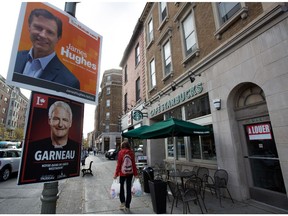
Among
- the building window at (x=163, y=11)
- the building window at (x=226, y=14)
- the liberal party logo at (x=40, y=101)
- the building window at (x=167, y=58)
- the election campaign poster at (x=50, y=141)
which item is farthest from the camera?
the building window at (x=163, y=11)

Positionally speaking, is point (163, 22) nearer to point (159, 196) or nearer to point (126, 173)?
point (126, 173)

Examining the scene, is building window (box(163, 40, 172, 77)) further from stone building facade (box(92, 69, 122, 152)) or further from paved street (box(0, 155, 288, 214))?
stone building facade (box(92, 69, 122, 152))

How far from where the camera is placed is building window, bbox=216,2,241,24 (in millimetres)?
6539

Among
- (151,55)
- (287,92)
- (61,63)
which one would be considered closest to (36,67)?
(61,63)

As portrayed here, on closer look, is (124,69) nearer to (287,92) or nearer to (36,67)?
(287,92)

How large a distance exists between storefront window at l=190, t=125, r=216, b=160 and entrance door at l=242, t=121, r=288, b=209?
1591 millimetres

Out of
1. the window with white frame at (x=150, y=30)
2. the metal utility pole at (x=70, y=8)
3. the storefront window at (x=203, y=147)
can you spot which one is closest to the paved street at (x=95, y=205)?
the storefront window at (x=203, y=147)

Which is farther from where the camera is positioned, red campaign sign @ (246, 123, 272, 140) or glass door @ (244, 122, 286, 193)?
red campaign sign @ (246, 123, 272, 140)

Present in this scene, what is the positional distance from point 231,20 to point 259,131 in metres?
3.97

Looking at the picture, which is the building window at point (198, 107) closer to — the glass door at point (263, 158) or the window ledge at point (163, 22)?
the glass door at point (263, 158)

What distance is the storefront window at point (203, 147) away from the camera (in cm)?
741

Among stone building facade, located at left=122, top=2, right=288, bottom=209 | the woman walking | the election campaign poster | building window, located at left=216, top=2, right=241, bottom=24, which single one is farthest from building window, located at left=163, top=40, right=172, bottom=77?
the election campaign poster

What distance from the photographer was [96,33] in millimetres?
2848

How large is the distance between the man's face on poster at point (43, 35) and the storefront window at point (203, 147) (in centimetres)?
685
